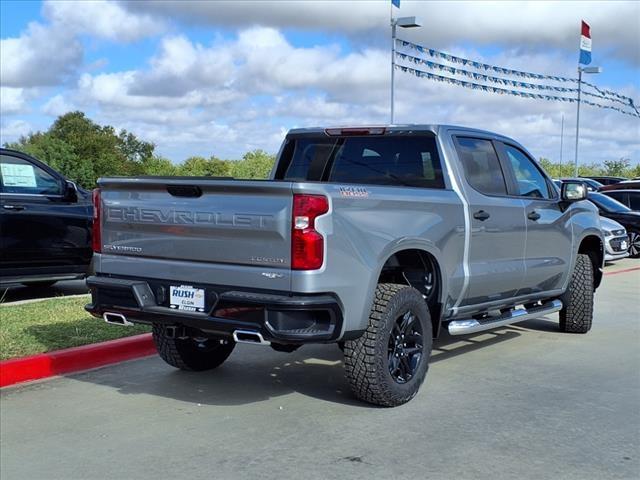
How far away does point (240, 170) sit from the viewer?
3669cm

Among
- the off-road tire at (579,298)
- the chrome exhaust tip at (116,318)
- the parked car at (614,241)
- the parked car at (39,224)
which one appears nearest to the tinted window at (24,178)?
the parked car at (39,224)

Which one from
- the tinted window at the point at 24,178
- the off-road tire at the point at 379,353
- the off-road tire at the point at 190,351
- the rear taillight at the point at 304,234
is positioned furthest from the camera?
the tinted window at the point at 24,178

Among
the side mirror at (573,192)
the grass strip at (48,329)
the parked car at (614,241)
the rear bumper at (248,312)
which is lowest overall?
the grass strip at (48,329)

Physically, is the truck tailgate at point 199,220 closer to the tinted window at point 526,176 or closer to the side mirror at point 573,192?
the tinted window at point 526,176

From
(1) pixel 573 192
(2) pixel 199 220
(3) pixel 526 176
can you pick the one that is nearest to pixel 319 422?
(2) pixel 199 220

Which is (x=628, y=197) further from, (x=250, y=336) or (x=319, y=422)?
(x=250, y=336)

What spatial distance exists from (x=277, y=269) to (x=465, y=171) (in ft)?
7.72

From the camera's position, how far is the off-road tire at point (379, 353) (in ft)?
16.1

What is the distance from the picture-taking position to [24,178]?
9.05 metres

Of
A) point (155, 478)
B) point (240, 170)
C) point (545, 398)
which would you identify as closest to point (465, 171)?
point (545, 398)

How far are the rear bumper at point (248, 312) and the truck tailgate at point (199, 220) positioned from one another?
0.21 meters

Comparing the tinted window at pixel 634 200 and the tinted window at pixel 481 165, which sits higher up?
the tinted window at pixel 481 165

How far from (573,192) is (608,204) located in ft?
36.4

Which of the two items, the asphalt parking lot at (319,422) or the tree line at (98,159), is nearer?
the asphalt parking lot at (319,422)
